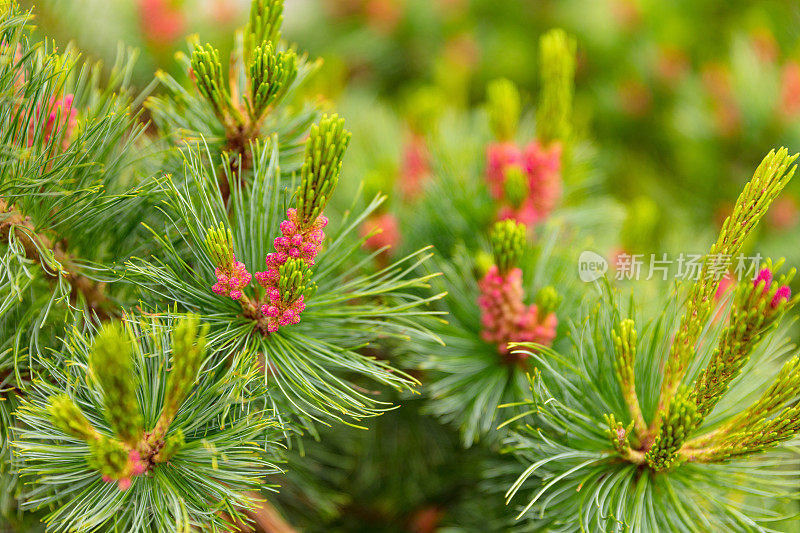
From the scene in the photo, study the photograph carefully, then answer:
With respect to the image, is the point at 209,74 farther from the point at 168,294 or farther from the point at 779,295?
the point at 779,295

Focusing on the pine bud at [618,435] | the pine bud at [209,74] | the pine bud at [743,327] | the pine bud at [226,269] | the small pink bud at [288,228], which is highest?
the pine bud at [209,74]

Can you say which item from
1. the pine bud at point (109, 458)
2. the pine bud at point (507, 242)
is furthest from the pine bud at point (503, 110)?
the pine bud at point (109, 458)

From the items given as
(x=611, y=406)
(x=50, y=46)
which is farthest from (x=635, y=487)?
(x=50, y=46)

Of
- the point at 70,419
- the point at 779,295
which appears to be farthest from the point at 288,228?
A: the point at 779,295

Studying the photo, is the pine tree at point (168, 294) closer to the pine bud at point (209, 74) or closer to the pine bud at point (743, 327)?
the pine bud at point (209, 74)

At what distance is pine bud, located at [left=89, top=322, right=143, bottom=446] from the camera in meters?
0.24

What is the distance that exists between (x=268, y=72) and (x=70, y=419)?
0.19 m

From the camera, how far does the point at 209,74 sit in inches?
12.7

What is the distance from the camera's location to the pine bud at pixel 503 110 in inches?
19.3

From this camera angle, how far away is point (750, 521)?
12.5 inches

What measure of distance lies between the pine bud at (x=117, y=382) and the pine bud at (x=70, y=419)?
12 millimetres

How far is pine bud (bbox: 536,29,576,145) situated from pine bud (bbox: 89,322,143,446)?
357 mm

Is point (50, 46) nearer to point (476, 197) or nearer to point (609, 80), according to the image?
point (476, 197)

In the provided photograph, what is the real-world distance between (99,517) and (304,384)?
0.11 meters
